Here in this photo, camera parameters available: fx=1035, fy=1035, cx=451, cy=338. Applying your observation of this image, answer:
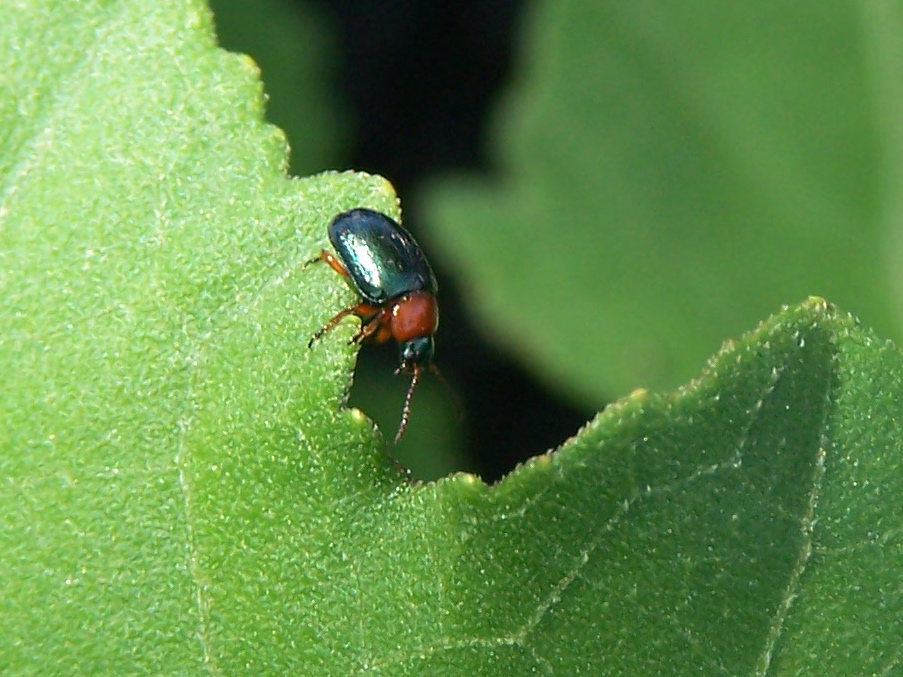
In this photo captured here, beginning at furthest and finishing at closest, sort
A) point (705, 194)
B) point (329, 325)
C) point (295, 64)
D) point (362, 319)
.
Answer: point (295, 64) → point (705, 194) → point (362, 319) → point (329, 325)

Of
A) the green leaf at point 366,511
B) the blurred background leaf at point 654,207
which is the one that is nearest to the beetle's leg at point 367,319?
the green leaf at point 366,511

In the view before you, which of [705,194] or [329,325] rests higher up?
[329,325]

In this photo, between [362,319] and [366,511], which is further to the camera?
[362,319]

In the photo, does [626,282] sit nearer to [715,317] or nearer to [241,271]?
[715,317]

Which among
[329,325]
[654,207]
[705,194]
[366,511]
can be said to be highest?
[329,325]

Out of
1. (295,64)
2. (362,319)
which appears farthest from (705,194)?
(362,319)

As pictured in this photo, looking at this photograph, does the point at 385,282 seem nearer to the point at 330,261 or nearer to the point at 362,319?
the point at 362,319

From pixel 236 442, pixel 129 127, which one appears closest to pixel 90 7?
pixel 129 127

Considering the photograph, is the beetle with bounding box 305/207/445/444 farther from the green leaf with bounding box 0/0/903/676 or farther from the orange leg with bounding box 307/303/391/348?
the green leaf with bounding box 0/0/903/676

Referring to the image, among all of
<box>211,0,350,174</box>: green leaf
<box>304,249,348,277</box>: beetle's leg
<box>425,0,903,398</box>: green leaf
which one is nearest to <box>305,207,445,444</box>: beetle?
<box>304,249,348,277</box>: beetle's leg
